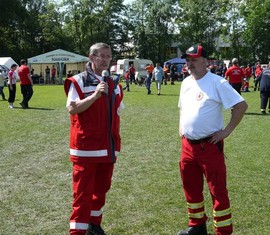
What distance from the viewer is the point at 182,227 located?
4512mm

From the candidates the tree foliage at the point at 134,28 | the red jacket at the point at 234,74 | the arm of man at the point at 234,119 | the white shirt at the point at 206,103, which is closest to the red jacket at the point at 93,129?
the white shirt at the point at 206,103

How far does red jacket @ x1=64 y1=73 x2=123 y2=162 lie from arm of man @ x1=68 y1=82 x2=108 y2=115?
12cm

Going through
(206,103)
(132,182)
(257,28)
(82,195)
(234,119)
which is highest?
(257,28)

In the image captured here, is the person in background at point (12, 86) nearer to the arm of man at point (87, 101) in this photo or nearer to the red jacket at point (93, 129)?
the red jacket at point (93, 129)

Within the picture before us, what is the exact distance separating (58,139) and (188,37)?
6155cm

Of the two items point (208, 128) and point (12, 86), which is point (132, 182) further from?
point (12, 86)

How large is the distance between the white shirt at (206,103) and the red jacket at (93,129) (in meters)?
0.76

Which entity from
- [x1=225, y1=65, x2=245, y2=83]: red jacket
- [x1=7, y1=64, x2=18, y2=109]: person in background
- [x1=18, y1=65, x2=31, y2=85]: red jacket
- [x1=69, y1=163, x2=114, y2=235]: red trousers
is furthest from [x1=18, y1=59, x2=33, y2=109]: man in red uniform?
[x1=69, y1=163, x2=114, y2=235]: red trousers

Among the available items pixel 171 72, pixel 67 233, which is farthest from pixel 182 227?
pixel 171 72

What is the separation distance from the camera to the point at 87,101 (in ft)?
11.7

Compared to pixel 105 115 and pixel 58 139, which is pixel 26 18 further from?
pixel 105 115

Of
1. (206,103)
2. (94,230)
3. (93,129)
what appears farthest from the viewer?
(94,230)

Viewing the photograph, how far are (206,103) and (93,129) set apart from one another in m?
1.09

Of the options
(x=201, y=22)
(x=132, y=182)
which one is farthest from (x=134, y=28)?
(x=132, y=182)
